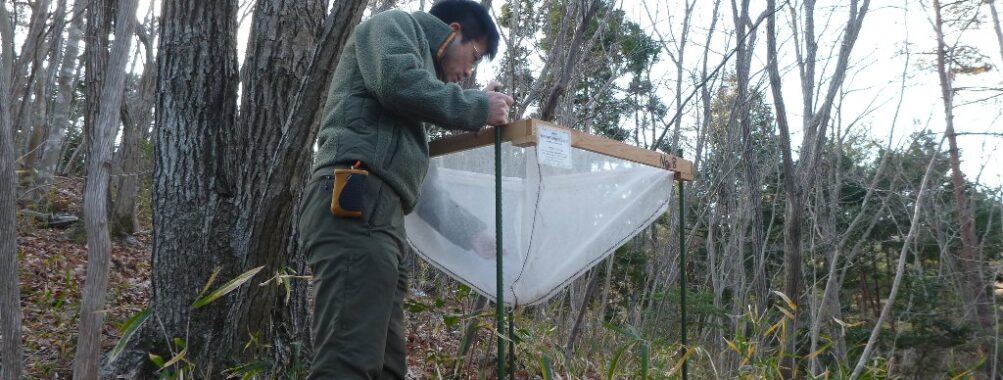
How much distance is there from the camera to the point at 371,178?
1.98m

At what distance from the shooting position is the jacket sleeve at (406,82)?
195 cm

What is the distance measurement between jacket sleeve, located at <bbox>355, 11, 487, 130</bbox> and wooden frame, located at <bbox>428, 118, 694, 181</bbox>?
0.17 m

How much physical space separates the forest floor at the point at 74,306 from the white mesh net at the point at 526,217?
46 cm

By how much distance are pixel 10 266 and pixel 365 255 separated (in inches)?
52.8

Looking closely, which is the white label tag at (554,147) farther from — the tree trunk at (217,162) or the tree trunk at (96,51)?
the tree trunk at (96,51)

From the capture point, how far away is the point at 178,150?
319 centimetres

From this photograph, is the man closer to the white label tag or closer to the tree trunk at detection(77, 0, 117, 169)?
the white label tag

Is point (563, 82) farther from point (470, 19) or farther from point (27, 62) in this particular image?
point (27, 62)

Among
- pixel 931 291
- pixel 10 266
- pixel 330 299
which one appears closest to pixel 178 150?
pixel 10 266

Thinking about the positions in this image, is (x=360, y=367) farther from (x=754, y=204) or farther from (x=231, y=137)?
(x=754, y=204)

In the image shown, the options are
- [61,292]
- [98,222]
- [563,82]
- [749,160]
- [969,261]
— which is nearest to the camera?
[98,222]

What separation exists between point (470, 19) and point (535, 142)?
0.41 metres

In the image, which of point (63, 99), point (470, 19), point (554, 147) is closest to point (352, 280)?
point (554, 147)

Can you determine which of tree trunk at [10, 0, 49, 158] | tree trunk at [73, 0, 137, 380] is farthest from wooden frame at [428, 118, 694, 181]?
tree trunk at [10, 0, 49, 158]
